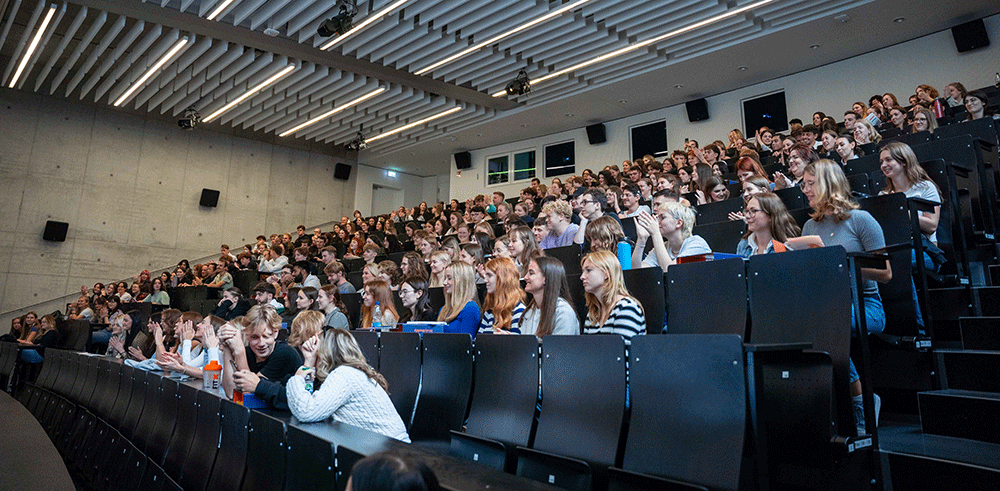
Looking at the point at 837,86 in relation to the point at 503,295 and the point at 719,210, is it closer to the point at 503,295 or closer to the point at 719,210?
the point at 719,210

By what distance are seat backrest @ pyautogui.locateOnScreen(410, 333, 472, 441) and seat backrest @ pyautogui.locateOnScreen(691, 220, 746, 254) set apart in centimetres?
200

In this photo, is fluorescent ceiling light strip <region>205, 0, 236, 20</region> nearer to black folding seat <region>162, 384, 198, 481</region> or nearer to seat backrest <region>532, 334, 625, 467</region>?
black folding seat <region>162, 384, 198, 481</region>

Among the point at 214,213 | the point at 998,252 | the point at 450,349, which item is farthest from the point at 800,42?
the point at 214,213

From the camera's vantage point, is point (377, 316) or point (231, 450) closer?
point (231, 450)

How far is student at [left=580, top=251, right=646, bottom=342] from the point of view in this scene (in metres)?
2.50

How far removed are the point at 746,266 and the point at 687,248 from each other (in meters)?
0.72

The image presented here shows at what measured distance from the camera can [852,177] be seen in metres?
4.13

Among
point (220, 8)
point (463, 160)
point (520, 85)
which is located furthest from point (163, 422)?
point (463, 160)

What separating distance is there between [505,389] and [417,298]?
1.89 meters

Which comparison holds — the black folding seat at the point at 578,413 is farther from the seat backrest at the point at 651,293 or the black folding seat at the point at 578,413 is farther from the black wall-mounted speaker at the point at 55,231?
the black wall-mounted speaker at the point at 55,231

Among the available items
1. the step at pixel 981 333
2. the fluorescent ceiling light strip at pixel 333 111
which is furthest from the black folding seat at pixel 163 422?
the fluorescent ceiling light strip at pixel 333 111

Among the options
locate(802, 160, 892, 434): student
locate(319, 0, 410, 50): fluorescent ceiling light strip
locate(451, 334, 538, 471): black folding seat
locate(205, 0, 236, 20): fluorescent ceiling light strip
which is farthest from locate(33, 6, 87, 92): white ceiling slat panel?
locate(802, 160, 892, 434): student

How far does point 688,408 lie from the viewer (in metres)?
1.79

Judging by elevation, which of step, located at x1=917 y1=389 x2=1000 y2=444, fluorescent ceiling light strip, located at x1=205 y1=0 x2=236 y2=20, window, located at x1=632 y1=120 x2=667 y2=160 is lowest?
step, located at x1=917 y1=389 x2=1000 y2=444
